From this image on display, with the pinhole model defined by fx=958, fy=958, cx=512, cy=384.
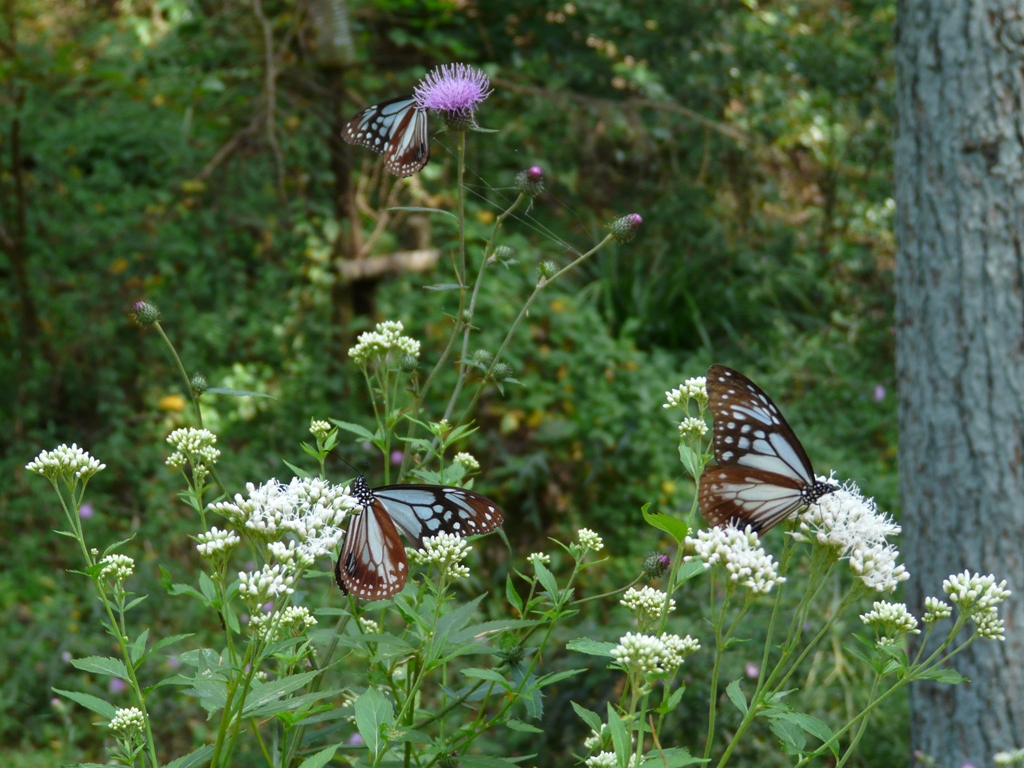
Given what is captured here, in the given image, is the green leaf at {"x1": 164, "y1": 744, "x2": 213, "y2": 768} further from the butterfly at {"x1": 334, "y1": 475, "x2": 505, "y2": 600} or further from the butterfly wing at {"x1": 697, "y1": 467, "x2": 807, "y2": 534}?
the butterfly wing at {"x1": 697, "y1": 467, "x2": 807, "y2": 534}

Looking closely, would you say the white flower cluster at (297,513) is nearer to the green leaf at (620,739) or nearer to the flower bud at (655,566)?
the green leaf at (620,739)

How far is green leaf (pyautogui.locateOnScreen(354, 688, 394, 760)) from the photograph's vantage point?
113cm

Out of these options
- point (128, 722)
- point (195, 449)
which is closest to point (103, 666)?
point (128, 722)

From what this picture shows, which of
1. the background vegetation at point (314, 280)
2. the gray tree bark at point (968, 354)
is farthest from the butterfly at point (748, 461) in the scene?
the background vegetation at point (314, 280)

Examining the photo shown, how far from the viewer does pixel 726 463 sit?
61.5 inches

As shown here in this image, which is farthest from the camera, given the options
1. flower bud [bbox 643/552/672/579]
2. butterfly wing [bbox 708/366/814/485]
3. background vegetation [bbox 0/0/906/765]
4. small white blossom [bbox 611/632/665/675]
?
background vegetation [bbox 0/0/906/765]

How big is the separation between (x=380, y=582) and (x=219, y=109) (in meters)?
4.25

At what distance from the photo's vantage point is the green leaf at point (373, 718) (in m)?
1.13

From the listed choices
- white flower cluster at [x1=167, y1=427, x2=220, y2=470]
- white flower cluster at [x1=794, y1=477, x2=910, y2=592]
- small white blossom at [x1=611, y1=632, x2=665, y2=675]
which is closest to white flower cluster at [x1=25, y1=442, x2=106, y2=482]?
white flower cluster at [x1=167, y1=427, x2=220, y2=470]

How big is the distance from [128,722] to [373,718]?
409 mm

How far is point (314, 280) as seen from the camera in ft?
17.1

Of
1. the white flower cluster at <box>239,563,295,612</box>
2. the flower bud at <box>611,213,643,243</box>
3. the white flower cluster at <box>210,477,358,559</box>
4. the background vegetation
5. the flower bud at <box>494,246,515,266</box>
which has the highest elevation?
the flower bud at <box>611,213,643,243</box>

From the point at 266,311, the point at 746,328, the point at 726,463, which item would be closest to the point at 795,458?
the point at 726,463

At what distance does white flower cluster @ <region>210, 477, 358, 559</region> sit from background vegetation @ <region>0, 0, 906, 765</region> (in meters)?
2.70
